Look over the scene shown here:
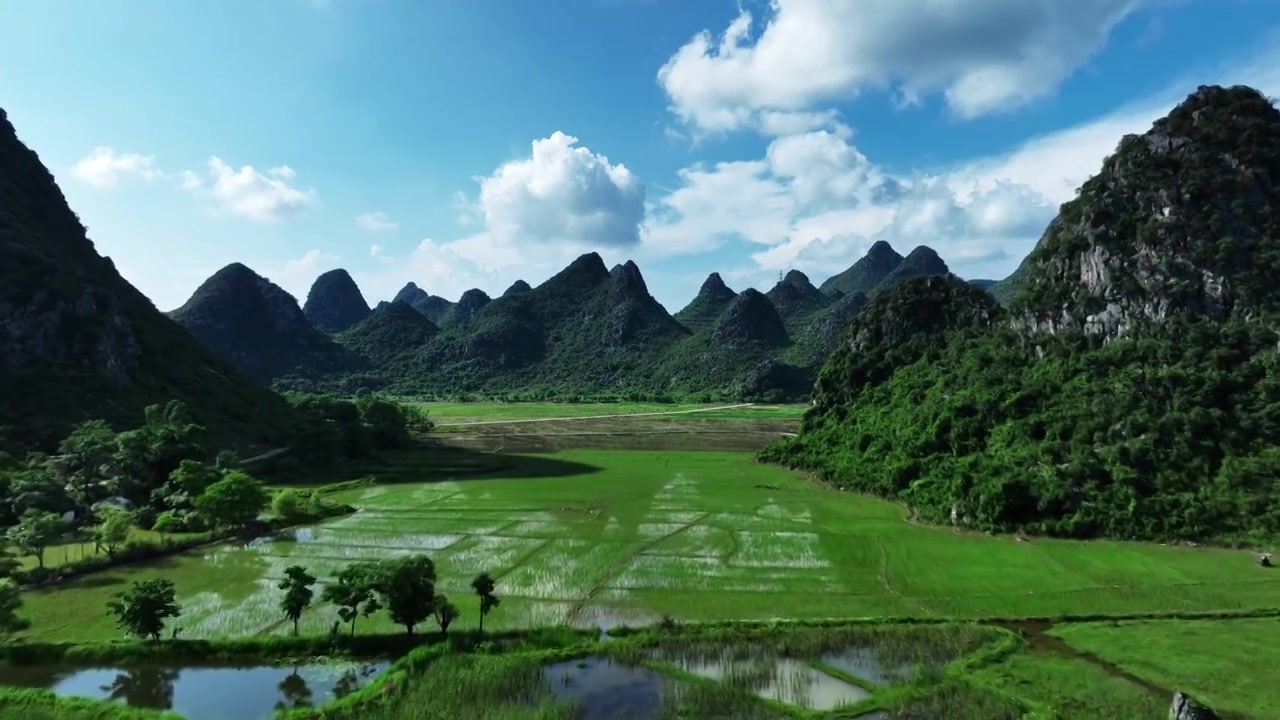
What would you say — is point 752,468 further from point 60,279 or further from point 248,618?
point 60,279

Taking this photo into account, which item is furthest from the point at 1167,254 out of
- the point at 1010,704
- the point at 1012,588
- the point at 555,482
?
the point at 555,482

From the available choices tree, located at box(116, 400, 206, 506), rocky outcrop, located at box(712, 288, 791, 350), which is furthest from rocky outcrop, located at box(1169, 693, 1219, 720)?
rocky outcrop, located at box(712, 288, 791, 350)

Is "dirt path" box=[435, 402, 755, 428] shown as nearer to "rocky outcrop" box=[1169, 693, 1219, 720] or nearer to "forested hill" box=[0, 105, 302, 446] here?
"forested hill" box=[0, 105, 302, 446]

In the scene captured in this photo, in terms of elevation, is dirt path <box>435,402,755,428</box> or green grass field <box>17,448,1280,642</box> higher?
dirt path <box>435,402,755,428</box>

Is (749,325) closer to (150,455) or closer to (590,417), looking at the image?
(590,417)

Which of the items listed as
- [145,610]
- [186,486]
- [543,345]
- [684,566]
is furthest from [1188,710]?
[543,345]

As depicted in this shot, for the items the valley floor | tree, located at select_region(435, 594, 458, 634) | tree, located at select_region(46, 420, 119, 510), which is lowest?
the valley floor

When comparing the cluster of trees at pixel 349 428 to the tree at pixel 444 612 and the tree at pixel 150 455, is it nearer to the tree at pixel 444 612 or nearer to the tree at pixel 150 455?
the tree at pixel 150 455
